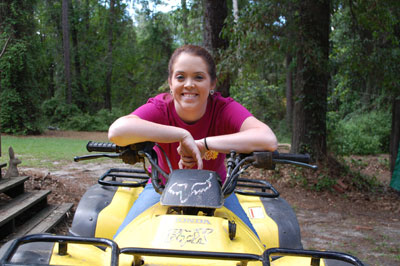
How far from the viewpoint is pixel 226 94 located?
27.4 feet

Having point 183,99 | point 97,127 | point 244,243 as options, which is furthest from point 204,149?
point 97,127

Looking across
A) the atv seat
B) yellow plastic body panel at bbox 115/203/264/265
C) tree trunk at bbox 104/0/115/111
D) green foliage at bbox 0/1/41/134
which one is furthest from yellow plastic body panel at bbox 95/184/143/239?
tree trunk at bbox 104/0/115/111

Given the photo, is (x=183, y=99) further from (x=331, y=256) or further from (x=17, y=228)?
(x=17, y=228)

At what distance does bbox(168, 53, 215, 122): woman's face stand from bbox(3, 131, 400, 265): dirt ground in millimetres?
3086

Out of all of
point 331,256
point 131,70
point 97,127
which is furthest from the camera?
point 131,70

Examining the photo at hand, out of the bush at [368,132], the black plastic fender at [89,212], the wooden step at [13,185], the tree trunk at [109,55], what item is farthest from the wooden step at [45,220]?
the tree trunk at [109,55]

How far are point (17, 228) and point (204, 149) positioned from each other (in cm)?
324

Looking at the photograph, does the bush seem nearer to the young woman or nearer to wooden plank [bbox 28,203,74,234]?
wooden plank [bbox 28,203,74,234]

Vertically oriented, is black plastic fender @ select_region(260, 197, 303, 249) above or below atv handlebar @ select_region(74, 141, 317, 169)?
below

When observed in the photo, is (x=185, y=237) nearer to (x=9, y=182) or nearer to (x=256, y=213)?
(x=256, y=213)

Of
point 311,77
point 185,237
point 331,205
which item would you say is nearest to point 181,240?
point 185,237

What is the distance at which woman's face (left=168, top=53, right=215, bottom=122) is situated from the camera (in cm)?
222

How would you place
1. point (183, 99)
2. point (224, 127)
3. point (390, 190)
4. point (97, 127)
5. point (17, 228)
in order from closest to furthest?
point (183, 99)
point (224, 127)
point (17, 228)
point (390, 190)
point (97, 127)

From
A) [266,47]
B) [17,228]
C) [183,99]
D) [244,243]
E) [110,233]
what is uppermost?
[266,47]
